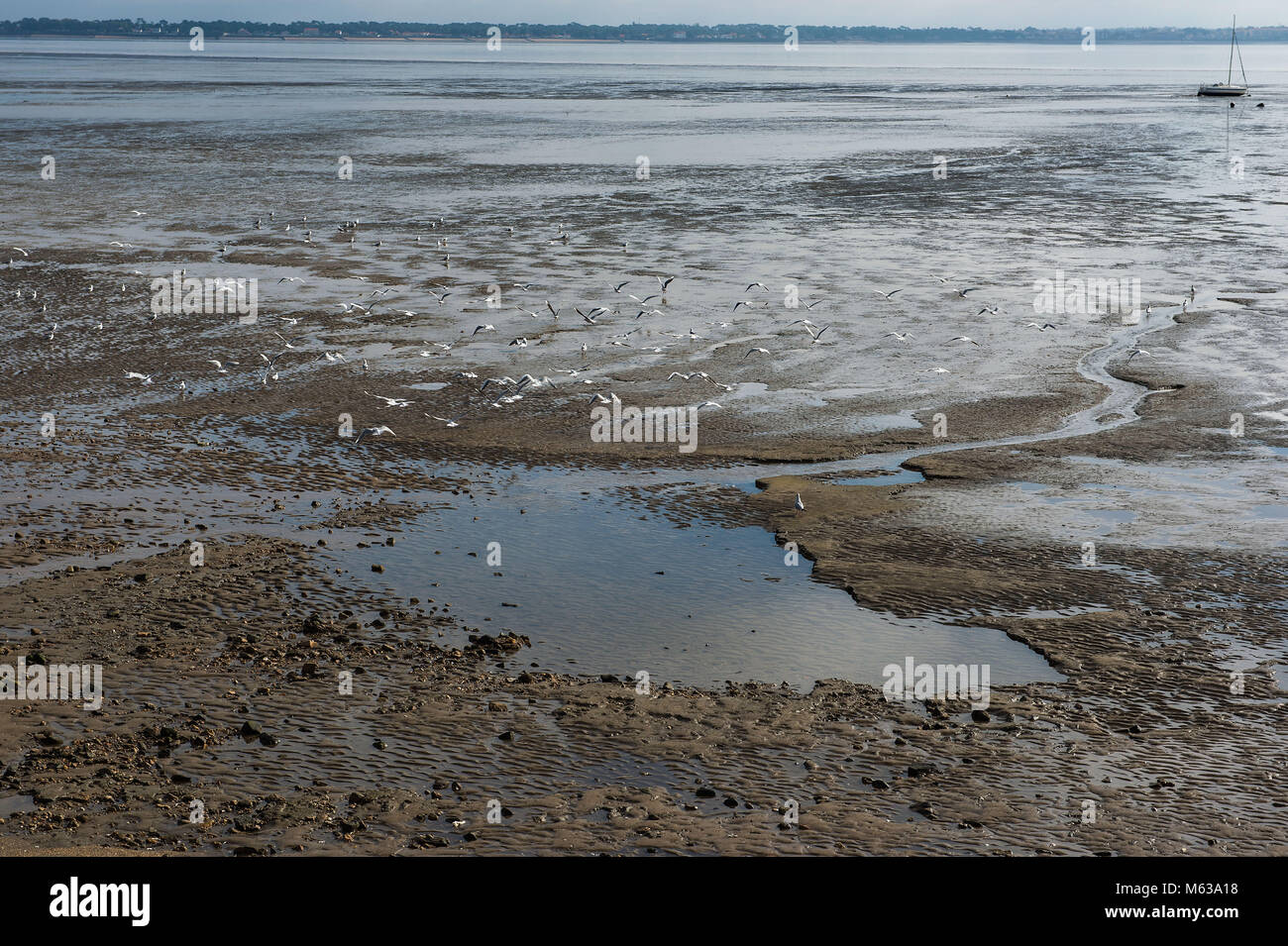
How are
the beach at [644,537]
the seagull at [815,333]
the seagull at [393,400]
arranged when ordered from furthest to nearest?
the seagull at [815,333] < the seagull at [393,400] < the beach at [644,537]

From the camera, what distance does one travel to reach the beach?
9023 millimetres

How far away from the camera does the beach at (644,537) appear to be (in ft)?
29.6

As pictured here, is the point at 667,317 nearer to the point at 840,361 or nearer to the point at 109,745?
the point at 840,361

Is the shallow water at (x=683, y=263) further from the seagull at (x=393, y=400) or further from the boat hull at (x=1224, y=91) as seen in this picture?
the boat hull at (x=1224, y=91)

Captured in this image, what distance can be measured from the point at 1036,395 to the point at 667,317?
25.8 ft

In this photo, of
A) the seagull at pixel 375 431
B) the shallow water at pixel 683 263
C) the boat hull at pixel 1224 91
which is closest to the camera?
the shallow water at pixel 683 263

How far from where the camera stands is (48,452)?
56.0ft

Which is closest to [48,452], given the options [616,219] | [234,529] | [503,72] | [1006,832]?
[234,529]

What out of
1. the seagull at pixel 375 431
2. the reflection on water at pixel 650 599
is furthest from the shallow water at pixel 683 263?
the seagull at pixel 375 431

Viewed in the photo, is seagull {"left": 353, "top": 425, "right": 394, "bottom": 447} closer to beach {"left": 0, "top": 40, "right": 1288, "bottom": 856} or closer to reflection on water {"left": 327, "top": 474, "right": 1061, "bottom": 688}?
beach {"left": 0, "top": 40, "right": 1288, "bottom": 856}

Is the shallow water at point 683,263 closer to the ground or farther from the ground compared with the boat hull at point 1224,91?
closer to the ground

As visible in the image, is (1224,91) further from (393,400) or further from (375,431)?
(375,431)

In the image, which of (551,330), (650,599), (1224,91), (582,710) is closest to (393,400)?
(551,330)

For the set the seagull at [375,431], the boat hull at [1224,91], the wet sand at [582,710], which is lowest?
the wet sand at [582,710]
